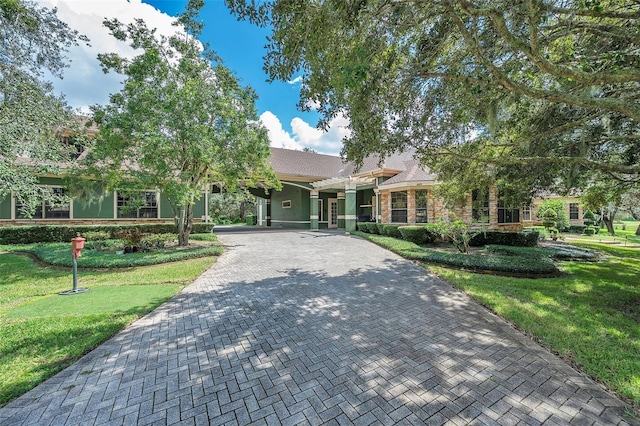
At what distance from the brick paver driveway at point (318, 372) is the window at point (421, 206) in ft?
31.5

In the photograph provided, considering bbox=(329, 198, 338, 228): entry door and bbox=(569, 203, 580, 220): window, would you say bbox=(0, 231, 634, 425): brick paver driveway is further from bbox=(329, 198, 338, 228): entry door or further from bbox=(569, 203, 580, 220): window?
bbox=(569, 203, 580, 220): window

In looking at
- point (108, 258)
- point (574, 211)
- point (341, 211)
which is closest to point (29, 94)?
point (108, 258)

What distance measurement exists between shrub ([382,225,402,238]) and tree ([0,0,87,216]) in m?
13.3

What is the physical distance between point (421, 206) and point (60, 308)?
1390cm

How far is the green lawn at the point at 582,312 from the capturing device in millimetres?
2990

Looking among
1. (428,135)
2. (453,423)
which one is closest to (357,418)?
(453,423)

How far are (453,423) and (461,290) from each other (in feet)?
13.7

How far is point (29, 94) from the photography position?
7711 mm

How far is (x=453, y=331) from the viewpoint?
382 centimetres

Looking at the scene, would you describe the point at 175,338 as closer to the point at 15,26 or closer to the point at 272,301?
the point at 272,301

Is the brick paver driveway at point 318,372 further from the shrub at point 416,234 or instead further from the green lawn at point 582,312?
the shrub at point 416,234

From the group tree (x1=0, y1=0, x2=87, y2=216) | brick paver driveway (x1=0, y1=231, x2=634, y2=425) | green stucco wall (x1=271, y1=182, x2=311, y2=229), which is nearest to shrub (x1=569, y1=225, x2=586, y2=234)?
green stucco wall (x1=271, y1=182, x2=311, y2=229)

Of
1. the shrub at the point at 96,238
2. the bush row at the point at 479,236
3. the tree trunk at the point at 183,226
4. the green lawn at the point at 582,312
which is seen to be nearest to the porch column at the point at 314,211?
the bush row at the point at 479,236

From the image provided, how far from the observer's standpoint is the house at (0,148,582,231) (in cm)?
1331
